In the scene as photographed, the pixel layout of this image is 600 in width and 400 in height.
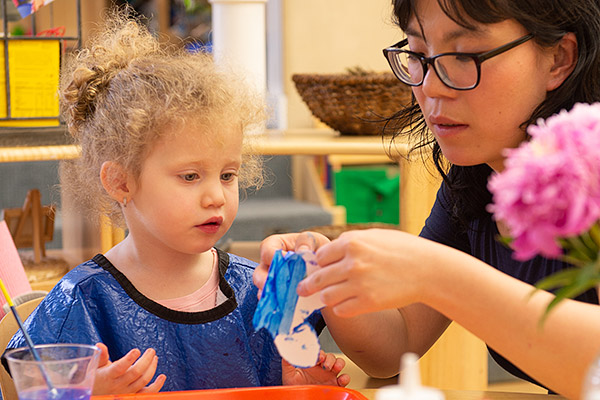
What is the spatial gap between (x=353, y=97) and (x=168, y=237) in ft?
3.27

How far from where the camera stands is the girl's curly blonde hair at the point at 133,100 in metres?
1.19

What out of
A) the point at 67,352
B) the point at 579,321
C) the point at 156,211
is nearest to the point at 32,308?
the point at 156,211

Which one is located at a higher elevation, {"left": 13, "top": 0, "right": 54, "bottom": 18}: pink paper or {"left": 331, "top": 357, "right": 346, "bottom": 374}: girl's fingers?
{"left": 13, "top": 0, "right": 54, "bottom": 18}: pink paper

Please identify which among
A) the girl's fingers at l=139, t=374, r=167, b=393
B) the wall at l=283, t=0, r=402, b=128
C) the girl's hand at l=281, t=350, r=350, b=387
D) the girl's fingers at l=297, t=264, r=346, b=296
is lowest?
the girl's hand at l=281, t=350, r=350, b=387

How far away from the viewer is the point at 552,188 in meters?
0.49

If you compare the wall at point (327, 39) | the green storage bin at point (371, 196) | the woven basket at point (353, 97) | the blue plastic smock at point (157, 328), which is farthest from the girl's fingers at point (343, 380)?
the wall at point (327, 39)

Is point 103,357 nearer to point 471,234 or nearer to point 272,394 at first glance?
point 272,394

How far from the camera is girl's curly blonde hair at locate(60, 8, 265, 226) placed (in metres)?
1.19

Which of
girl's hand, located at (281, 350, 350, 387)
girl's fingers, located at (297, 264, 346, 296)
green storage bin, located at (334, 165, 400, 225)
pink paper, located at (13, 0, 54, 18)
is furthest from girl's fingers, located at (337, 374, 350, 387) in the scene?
green storage bin, located at (334, 165, 400, 225)

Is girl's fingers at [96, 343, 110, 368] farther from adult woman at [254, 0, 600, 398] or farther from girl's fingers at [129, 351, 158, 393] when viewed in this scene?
adult woman at [254, 0, 600, 398]

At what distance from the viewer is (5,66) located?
5.83 ft

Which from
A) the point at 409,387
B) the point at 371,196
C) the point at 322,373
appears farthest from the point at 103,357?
the point at 371,196

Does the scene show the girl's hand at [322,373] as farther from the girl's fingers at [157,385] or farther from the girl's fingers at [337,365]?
the girl's fingers at [157,385]

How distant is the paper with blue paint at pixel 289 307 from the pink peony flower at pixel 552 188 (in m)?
0.36
